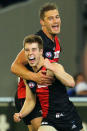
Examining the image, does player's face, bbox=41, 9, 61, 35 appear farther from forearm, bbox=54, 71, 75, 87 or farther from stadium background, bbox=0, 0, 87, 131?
stadium background, bbox=0, 0, 87, 131

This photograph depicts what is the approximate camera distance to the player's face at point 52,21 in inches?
339

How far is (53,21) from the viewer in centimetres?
861

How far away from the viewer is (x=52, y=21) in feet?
28.3

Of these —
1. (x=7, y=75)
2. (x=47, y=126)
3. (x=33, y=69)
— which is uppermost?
(x=33, y=69)

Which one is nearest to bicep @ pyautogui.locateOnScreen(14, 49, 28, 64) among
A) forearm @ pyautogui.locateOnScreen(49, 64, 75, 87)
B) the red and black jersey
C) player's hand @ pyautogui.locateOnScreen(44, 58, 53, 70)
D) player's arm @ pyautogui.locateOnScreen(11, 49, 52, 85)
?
player's arm @ pyautogui.locateOnScreen(11, 49, 52, 85)

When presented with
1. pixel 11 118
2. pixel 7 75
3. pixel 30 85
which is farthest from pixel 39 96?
pixel 7 75

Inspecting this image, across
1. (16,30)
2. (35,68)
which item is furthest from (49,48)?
(16,30)

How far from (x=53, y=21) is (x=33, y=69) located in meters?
0.62

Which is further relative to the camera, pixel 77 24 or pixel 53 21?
pixel 77 24

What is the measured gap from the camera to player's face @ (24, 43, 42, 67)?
8.05 meters

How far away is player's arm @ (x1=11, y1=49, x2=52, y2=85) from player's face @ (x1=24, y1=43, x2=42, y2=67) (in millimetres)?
176

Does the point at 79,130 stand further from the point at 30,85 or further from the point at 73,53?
the point at 73,53

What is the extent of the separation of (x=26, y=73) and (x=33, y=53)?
469 millimetres

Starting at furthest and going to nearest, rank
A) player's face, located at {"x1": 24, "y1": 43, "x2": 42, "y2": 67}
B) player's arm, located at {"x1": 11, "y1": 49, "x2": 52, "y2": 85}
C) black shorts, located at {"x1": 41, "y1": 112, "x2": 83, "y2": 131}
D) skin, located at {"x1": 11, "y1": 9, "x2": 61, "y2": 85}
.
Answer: skin, located at {"x1": 11, "y1": 9, "x2": 61, "y2": 85}, black shorts, located at {"x1": 41, "y1": 112, "x2": 83, "y2": 131}, player's arm, located at {"x1": 11, "y1": 49, "x2": 52, "y2": 85}, player's face, located at {"x1": 24, "y1": 43, "x2": 42, "y2": 67}
